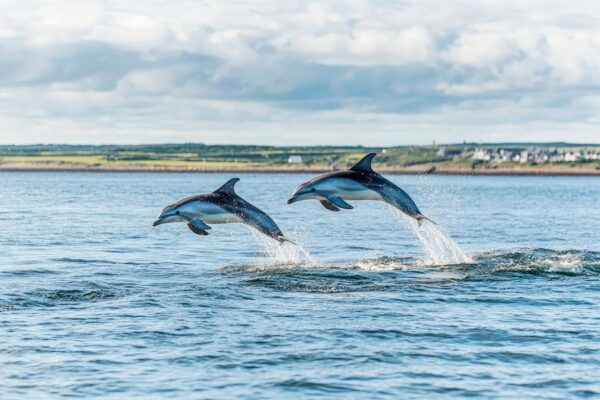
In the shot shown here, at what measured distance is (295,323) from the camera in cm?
2322

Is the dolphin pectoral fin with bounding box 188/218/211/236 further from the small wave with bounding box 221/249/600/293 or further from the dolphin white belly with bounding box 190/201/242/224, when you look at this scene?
the small wave with bounding box 221/249/600/293

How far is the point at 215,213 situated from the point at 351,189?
399cm

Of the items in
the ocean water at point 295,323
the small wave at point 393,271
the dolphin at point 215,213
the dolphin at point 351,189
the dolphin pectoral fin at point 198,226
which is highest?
the dolphin at point 351,189

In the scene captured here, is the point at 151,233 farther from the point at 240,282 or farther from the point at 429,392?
the point at 429,392

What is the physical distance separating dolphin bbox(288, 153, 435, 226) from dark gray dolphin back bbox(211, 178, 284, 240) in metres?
2.08

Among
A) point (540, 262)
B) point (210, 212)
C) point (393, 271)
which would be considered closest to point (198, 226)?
point (210, 212)

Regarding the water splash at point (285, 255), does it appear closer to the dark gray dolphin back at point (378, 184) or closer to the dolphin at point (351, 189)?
the dark gray dolphin back at point (378, 184)

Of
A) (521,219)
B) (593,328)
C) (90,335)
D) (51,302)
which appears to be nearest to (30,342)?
(90,335)

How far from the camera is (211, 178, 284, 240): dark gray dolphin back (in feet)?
93.4

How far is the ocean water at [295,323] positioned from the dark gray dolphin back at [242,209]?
1754 mm

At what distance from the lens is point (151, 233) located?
54.2m

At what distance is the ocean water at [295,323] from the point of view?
18.2m

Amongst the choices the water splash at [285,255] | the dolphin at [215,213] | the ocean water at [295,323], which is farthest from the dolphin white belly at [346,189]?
the water splash at [285,255]

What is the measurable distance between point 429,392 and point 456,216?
58.0m
